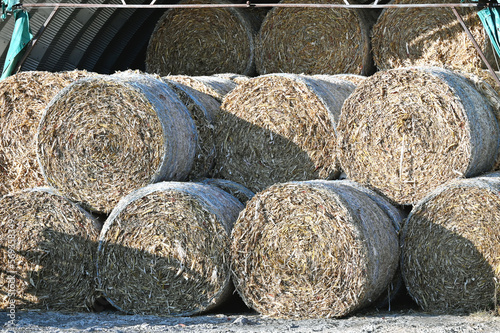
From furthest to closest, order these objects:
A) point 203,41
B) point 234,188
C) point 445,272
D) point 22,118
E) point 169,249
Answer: point 203,41, point 22,118, point 234,188, point 169,249, point 445,272

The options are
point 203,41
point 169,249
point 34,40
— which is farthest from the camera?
point 203,41

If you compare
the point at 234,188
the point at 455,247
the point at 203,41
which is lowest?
the point at 455,247

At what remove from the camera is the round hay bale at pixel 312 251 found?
184 inches

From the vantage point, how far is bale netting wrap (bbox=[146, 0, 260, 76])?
7797 millimetres

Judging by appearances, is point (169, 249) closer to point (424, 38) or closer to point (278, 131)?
point (278, 131)

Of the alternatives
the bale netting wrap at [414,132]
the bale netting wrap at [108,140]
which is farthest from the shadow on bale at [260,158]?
the bale netting wrap at [108,140]

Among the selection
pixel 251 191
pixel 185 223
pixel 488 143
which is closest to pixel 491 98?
pixel 488 143

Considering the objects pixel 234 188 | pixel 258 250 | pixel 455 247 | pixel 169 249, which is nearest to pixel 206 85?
pixel 234 188

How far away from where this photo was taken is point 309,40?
747 cm

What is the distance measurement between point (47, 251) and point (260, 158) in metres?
1.69

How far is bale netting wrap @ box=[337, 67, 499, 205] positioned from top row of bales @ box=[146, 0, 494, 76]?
122 centimetres

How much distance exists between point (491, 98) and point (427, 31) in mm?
1588

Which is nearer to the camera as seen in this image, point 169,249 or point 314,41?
point 169,249

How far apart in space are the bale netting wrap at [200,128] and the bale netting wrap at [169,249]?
64 centimetres
